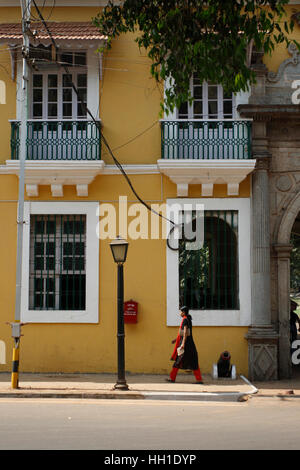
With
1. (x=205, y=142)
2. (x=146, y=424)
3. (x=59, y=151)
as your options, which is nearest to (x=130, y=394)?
(x=146, y=424)

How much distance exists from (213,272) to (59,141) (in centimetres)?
447

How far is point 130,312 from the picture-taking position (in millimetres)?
14477

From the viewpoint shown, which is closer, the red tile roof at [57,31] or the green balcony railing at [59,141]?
the red tile roof at [57,31]

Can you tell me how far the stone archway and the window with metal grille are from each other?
4.28 m

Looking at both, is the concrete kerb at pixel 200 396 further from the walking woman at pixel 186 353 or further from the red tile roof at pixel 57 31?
the red tile roof at pixel 57 31

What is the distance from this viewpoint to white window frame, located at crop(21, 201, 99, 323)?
14.6m

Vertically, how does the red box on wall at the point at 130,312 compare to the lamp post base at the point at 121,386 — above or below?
above

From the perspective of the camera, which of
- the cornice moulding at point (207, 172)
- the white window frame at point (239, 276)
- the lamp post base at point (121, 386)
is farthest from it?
the white window frame at point (239, 276)

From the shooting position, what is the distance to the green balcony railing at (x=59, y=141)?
14.8 metres

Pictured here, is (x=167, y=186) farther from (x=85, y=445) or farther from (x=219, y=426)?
(x=85, y=445)

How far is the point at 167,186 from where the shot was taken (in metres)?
14.9

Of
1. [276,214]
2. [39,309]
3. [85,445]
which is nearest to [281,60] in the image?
[276,214]

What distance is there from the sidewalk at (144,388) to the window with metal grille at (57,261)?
5.50 feet

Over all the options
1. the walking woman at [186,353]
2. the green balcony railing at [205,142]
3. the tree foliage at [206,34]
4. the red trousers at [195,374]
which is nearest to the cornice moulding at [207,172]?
the green balcony railing at [205,142]
